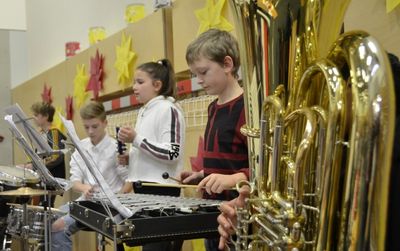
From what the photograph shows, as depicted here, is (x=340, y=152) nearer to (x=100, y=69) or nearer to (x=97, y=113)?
(x=97, y=113)

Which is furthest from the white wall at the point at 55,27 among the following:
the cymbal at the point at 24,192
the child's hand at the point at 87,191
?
the cymbal at the point at 24,192

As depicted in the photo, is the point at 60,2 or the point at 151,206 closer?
the point at 151,206

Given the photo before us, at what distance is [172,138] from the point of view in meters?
2.06

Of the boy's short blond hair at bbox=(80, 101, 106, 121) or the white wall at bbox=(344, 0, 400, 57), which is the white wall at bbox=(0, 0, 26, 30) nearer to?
the boy's short blond hair at bbox=(80, 101, 106, 121)

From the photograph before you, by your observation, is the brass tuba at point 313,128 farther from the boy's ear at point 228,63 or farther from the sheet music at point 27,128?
the sheet music at point 27,128

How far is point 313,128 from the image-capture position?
2.54 feet

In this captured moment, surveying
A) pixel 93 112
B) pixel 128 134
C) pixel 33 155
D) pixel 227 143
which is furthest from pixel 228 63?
pixel 93 112

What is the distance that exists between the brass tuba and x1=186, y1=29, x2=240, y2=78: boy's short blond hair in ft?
1.27

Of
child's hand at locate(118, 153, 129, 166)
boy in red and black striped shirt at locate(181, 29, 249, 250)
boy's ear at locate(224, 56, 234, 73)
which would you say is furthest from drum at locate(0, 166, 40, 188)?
boy's ear at locate(224, 56, 234, 73)

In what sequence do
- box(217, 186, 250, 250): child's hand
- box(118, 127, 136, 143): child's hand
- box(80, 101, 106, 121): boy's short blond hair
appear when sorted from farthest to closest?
box(80, 101, 106, 121): boy's short blond hair < box(118, 127, 136, 143): child's hand < box(217, 186, 250, 250): child's hand

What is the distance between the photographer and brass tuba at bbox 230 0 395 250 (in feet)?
1.93

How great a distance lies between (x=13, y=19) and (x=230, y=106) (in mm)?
4282

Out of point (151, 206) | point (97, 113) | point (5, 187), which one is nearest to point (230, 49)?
point (151, 206)

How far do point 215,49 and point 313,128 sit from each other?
76cm
